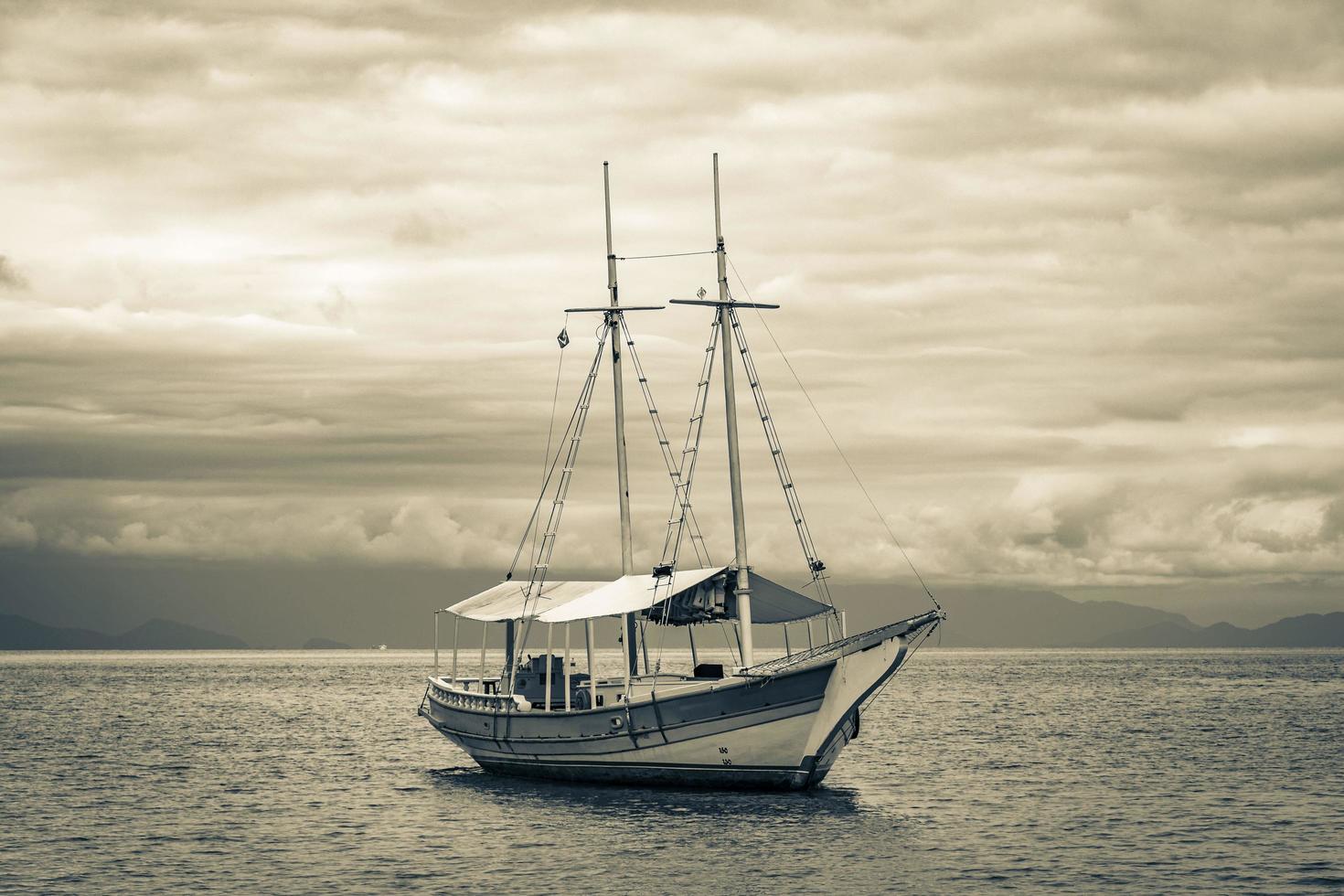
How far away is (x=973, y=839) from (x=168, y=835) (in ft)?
93.1

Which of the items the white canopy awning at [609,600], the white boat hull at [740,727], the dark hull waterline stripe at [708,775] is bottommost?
the dark hull waterline stripe at [708,775]

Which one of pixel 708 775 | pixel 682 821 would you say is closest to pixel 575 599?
pixel 708 775

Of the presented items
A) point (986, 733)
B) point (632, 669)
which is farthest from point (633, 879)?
point (986, 733)

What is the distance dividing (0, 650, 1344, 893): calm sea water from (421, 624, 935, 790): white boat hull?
1121mm

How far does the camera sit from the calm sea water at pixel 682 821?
4284 cm

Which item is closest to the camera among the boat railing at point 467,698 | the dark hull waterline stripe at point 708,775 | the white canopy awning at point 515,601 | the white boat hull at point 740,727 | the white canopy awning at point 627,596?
the white boat hull at point 740,727

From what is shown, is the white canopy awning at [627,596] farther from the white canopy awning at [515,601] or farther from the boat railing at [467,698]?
the boat railing at [467,698]

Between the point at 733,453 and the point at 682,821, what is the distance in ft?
46.4

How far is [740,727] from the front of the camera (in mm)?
52875

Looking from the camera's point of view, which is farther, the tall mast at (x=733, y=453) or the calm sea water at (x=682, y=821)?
the tall mast at (x=733, y=453)

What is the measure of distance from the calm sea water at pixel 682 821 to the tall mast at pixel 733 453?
6.45m

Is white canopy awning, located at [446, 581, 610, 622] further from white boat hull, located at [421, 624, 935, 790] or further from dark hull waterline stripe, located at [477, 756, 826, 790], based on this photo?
dark hull waterline stripe, located at [477, 756, 826, 790]

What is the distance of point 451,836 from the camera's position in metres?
50.2

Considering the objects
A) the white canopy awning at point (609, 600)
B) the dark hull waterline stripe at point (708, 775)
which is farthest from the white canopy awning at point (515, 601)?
the dark hull waterline stripe at point (708, 775)
